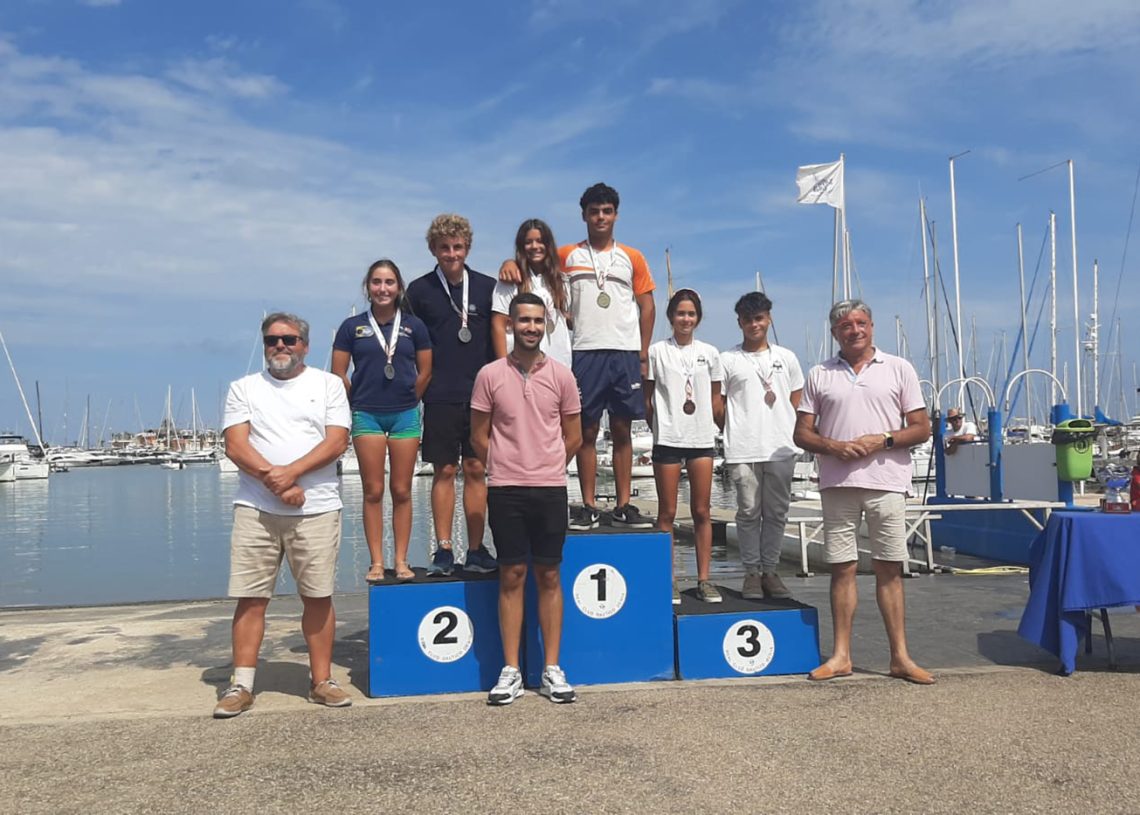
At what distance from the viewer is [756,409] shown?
5434mm

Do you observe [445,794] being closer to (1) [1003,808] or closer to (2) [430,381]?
(1) [1003,808]

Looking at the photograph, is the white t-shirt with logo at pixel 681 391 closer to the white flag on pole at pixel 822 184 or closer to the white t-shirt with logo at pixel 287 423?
the white t-shirt with logo at pixel 287 423

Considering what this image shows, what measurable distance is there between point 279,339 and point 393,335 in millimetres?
791

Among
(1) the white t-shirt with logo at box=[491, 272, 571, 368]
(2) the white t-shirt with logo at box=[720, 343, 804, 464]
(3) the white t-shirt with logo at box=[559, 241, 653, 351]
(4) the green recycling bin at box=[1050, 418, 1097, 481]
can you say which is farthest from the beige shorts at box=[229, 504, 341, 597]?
(4) the green recycling bin at box=[1050, 418, 1097, 481]

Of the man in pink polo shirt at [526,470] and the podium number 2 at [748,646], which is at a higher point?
the man in pink polo shirt at [526,470]

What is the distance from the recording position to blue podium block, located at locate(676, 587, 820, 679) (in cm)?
493

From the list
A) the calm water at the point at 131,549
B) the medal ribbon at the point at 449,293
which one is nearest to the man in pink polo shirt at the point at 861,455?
the medal ribbon at the point at 449,293

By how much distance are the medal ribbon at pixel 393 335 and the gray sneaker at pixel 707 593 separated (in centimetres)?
237

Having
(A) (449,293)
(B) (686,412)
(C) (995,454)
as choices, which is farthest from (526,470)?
(C) (995,454)

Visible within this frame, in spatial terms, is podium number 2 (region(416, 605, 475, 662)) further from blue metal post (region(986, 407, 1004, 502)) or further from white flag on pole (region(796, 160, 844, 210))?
white flag on pole (region(796, 160, 844, 210))

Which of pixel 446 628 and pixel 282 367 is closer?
pixel 282 367

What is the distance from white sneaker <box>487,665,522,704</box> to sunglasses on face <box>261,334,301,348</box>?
206 cm

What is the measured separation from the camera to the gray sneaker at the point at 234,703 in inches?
171

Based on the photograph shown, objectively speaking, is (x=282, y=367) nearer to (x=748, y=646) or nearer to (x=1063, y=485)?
(x=748, y=646)
